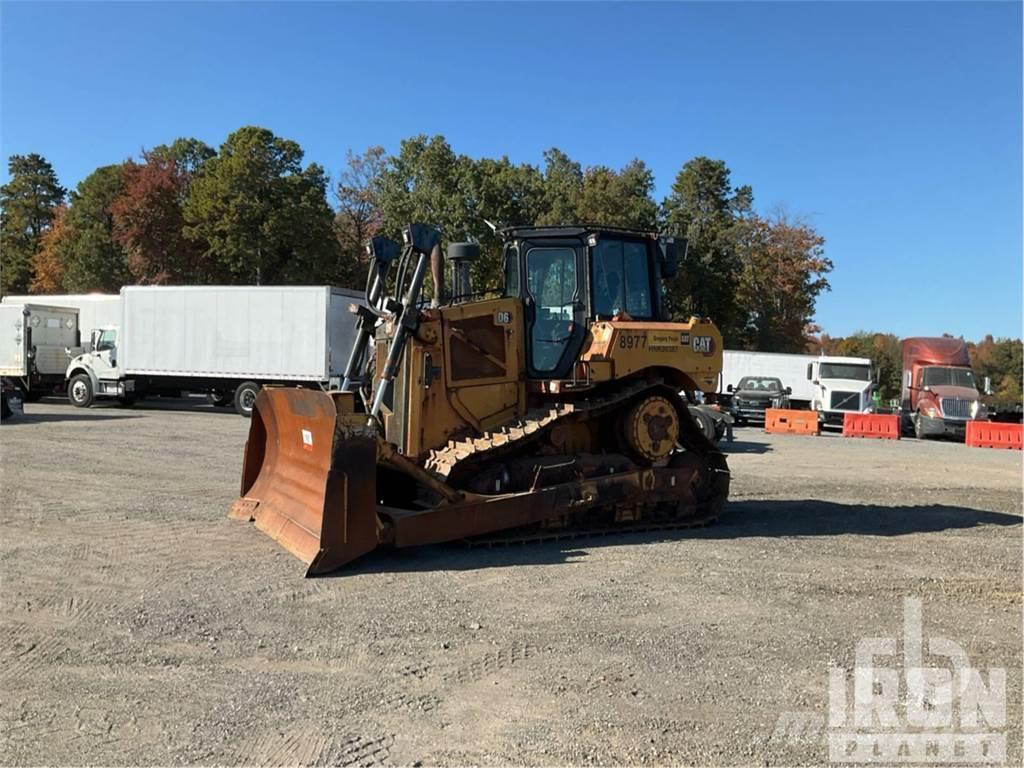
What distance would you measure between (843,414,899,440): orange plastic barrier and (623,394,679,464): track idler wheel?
62.7 feet

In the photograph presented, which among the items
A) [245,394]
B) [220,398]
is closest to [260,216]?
[220,398]

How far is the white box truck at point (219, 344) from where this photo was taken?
21.4 meters

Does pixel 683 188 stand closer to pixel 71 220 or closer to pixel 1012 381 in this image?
pixel 71 220

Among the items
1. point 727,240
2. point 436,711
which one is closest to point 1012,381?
point 727,240

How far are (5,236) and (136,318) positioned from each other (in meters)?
37.8

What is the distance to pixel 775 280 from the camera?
4506 centimetres

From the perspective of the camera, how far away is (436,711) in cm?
389

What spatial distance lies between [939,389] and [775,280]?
2084cm

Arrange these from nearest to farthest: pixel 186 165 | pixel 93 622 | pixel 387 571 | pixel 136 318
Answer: pixel 93 622, pixel 387 571, pixel 136 318, pixel 186 165

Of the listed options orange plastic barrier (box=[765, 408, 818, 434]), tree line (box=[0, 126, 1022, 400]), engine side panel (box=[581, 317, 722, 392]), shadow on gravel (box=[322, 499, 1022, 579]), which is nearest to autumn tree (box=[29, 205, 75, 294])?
tree line (box=[0, 126, 1022, 400])

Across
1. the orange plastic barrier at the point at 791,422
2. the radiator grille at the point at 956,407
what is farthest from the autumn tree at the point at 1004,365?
the orange plastic barrier at the point at 791,422

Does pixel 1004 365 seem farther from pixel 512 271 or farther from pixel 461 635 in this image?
pixel 461 635

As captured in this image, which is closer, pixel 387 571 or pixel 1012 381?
pixel 387 571

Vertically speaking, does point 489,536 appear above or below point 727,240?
below
